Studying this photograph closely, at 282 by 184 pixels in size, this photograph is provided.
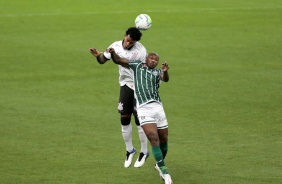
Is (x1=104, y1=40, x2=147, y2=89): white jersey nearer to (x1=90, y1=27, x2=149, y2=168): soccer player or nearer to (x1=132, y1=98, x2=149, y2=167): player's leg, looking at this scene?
(x1=90, y1=27, x2=149, y2=168): soccer player

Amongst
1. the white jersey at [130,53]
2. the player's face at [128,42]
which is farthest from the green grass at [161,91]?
the player's face at [128,42]

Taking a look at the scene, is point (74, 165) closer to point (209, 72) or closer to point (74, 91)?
point (74, 91)

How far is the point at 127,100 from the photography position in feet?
49.8

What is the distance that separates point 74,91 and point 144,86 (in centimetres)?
826

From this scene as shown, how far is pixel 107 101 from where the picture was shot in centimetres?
2097

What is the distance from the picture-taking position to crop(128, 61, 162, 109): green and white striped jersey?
1393cm

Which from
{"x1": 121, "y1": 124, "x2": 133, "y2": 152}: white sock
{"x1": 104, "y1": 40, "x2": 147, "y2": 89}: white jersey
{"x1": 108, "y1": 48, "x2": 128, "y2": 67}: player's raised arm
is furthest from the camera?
{"x1": 121, "y1": 124, "x2": 133, "y2": 152}: white sock

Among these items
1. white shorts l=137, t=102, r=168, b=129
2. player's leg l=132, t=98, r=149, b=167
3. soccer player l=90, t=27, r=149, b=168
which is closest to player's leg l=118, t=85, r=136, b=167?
soccer player l=90, t=27, r=149, b=168

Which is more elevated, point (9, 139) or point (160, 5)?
point (160, 5)

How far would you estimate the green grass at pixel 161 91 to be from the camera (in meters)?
15.4

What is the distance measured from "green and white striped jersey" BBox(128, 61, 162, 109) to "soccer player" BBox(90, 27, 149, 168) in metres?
0.76

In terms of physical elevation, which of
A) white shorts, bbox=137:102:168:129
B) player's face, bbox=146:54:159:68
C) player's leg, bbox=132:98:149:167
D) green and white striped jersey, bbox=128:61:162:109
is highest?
player's face, bbox=146:54:159:68

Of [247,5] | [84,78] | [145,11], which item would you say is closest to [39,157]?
[84,78]

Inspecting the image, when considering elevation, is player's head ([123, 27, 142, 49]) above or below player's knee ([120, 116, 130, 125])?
above
